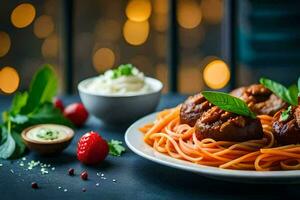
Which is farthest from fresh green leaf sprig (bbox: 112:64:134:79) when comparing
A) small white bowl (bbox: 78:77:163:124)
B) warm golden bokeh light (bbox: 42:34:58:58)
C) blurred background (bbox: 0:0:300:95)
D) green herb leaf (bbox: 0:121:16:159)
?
warm golden bokeh light (bbox: 42:34:58:58)

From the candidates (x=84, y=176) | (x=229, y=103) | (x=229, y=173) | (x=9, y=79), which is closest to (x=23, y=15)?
(x=9, y=79)

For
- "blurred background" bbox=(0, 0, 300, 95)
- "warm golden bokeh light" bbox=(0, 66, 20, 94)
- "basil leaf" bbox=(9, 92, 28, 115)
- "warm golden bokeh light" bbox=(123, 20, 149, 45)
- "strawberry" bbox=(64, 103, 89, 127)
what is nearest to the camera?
"basil leaf" bbox=(9, 92, 28, 115)

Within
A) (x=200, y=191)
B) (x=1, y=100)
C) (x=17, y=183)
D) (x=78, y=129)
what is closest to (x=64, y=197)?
(x=17, y=183)

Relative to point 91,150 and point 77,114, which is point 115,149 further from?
point 77,114

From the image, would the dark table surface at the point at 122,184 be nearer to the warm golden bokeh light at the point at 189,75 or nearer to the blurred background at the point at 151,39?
the blurred background at the point at 151,39

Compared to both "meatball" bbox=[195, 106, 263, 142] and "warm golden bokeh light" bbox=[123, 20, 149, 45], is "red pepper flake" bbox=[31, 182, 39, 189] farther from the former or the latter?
"warm golden bokeh light" bbox=[123, 20, 149, 45]

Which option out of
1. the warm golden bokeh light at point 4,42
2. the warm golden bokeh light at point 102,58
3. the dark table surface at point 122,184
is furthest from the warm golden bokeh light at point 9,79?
the dark table surface at point 122,184
